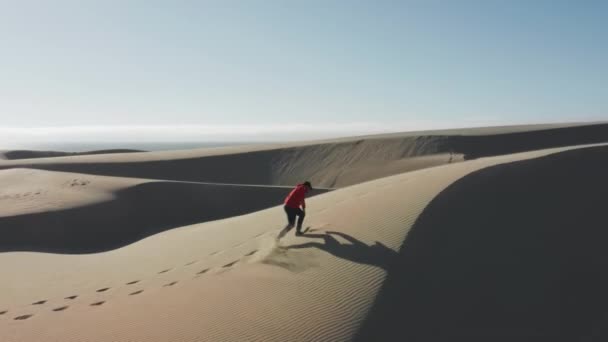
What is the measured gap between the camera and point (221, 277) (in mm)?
6418

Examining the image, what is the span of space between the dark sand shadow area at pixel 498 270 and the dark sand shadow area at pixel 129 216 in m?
11.4

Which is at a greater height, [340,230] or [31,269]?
[340,230]

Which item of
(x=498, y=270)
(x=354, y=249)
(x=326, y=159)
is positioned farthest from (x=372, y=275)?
(x=326, y=159)

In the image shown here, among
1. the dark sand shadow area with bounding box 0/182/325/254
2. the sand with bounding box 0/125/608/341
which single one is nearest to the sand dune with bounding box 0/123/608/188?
the dark sand shadow area with bounding box 0/182/325/254

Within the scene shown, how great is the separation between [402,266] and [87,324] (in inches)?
148

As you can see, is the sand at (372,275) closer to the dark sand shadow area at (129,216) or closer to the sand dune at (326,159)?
the dark sand shadow area at (129,216)

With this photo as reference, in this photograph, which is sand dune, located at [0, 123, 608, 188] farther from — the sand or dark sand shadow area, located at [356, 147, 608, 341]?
dark sand shadow area, located at [356, 147, 608, 341]

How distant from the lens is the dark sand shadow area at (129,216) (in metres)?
15.2

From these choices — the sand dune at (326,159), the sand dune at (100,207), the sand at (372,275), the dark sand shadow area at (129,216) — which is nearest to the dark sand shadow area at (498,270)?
the sand at (372,275)

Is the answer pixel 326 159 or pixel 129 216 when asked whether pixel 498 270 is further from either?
pixel 326 159

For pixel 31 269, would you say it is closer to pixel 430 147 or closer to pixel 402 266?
pixel 402 266

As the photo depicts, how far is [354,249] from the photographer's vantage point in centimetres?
665

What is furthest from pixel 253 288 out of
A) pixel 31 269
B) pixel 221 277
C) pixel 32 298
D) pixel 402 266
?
pixel 31 269

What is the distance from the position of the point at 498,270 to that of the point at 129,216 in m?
15.0
